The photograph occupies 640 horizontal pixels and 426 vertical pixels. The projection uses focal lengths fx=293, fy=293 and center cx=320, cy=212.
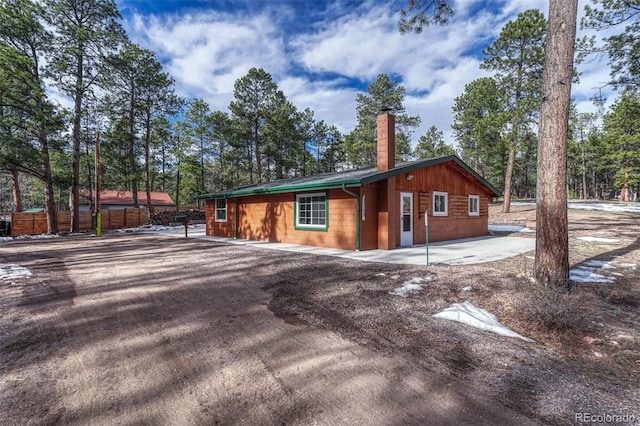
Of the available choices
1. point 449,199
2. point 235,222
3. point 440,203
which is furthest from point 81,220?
point 449,199

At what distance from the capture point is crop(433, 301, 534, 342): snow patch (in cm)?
327

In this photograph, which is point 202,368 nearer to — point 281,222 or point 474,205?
point 281,222

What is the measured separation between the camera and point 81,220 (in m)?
19.8

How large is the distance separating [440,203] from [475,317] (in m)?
8.49

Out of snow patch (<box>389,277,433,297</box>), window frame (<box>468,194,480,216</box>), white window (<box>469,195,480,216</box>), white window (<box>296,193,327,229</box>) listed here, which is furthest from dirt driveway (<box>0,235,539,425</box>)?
white window (<box>469,195,480,216</box>)

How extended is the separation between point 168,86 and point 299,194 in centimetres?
1878

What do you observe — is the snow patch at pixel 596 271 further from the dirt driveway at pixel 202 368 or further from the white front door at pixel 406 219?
the white front door at pixel 406 219

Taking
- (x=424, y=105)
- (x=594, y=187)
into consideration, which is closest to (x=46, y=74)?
(x=424, y=105)

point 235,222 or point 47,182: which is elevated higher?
point 47,182

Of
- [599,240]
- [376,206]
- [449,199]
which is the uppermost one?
[449,199]

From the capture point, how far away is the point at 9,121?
46.9 ft

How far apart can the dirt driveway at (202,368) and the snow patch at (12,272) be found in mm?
1409

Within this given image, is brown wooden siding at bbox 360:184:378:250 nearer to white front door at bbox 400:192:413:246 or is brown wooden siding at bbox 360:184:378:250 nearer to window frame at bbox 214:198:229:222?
white front door at bbox 400:192:413:246

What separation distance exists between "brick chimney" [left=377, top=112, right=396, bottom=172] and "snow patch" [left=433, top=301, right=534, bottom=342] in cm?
617
